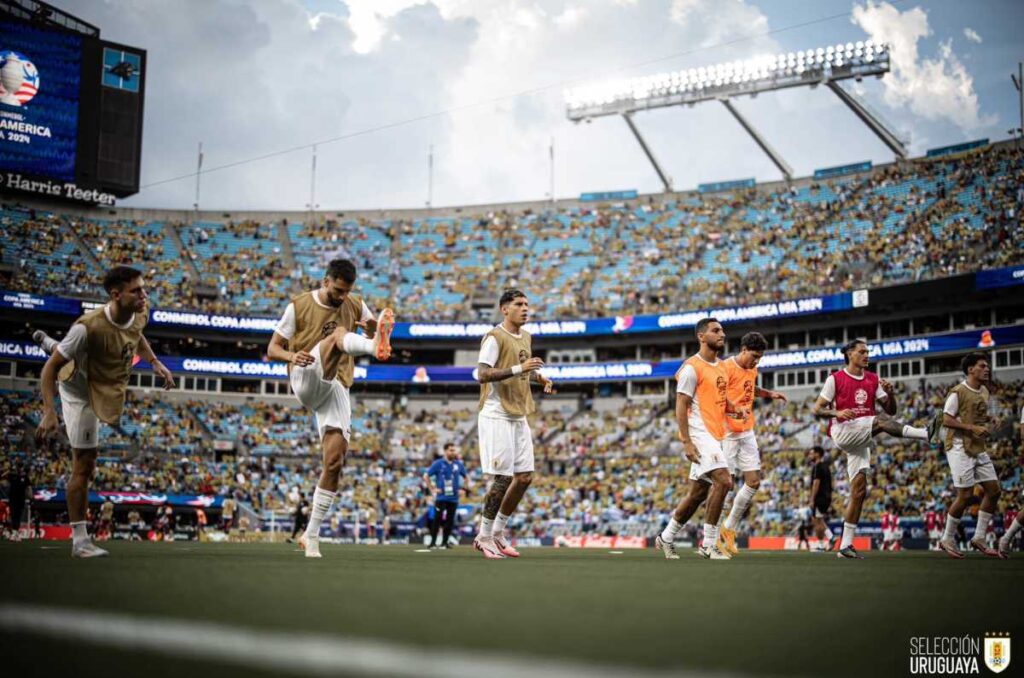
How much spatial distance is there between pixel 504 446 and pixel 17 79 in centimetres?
4903

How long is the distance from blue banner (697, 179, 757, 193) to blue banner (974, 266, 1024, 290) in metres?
21.7

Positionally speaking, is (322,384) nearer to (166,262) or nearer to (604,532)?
(604,532)

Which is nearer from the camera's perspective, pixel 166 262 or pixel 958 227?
pixel 958 227

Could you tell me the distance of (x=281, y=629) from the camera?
362cm

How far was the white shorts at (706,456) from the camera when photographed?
12258 mm

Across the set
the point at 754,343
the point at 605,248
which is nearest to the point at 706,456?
the point at 754,343

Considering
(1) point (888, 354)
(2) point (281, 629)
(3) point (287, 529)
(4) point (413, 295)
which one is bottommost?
(3) point (287, 529)

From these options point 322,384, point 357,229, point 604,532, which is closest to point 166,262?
point 357,229

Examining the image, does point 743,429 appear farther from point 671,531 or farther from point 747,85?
point 747,85

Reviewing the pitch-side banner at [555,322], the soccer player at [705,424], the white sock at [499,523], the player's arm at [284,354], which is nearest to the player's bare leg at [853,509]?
the soccer player at [705,424]

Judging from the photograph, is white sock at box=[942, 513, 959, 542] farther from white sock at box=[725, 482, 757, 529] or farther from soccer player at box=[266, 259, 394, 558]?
soccer player at box=[266, 259, 394, 558]

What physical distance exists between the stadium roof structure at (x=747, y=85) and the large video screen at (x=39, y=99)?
3211 cm

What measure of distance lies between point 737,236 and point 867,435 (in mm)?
43531

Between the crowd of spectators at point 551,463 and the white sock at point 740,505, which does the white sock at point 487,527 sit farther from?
the crowd of spectators at point 551,463
